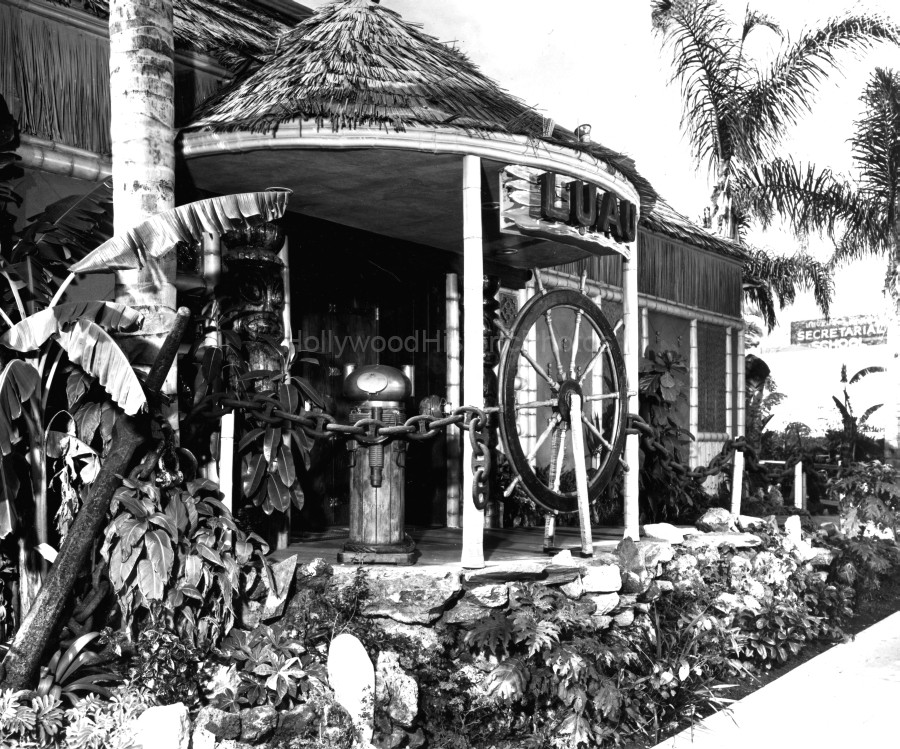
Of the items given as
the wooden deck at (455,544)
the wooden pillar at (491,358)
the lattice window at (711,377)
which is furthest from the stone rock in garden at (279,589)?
the lattice window at (711,377)

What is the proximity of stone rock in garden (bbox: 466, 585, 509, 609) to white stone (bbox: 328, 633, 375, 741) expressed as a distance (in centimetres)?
93

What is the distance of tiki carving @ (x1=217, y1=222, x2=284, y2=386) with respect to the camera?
22.0ft

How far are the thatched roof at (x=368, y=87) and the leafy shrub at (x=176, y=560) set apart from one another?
7.56 feet

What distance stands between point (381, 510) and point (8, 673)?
2.27 meters

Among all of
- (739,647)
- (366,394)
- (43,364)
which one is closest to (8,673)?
(43,364)

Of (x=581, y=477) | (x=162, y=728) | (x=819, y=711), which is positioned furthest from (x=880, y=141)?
(x=162, y=728)

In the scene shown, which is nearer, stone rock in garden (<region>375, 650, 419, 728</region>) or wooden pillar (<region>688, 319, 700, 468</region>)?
stone rock in garden (<region>375, 650, 419, 728</region>)

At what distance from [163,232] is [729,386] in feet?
35.5

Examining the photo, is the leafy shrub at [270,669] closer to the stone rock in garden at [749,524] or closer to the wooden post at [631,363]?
the wooden post at [631,363]

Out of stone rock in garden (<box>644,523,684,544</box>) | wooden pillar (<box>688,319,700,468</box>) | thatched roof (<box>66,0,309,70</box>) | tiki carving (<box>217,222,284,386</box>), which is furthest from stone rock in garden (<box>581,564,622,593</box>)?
wooden pillar (<box>688,319,700,468</box>)

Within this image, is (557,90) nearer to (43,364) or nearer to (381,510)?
(381,510)

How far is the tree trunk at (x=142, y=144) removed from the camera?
5.46 metres

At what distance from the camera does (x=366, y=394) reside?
6.03 meters

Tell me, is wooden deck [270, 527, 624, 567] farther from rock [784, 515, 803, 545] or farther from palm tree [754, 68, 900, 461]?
palm tree [754, 68, 900, 461]
